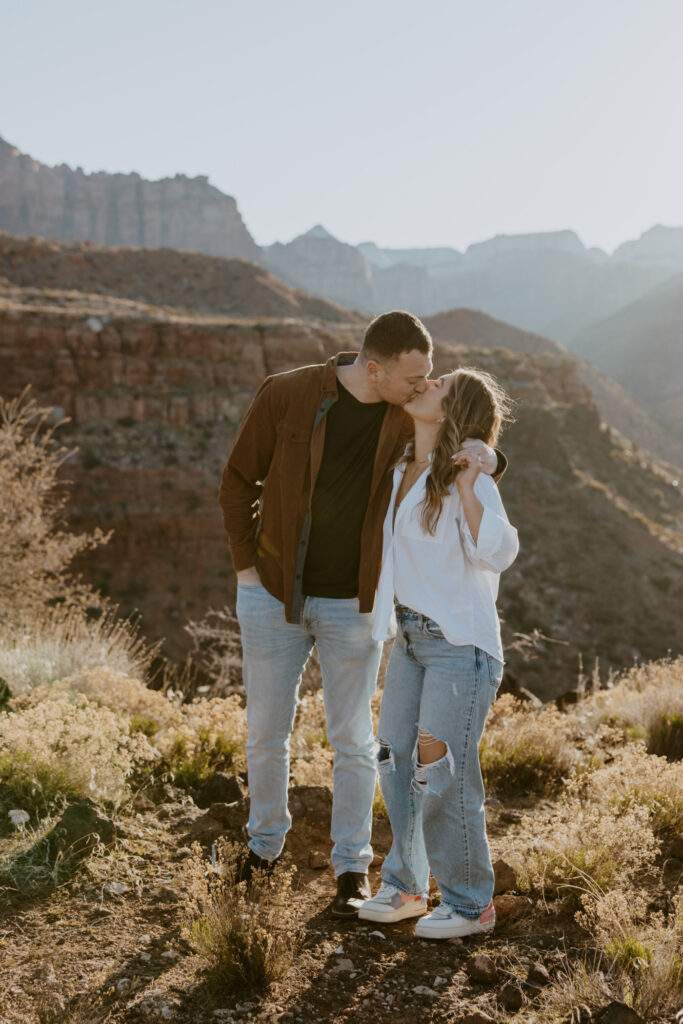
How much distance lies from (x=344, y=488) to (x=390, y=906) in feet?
4.88

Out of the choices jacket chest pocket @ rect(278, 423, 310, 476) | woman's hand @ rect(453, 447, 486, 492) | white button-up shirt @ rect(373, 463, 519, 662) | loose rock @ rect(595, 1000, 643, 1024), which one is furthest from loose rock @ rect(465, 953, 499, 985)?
jacket chest pocket @ rect(278, 423, 310, 476)

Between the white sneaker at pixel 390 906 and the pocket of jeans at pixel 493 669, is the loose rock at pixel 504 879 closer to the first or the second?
the white sneaker at pixel 390 906

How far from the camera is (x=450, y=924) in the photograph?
2.72 m

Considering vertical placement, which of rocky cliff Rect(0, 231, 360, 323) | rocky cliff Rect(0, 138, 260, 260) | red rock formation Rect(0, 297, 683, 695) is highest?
rocky cliff Rect(0, 138, 260, 260)

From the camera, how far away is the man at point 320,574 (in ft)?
9.77

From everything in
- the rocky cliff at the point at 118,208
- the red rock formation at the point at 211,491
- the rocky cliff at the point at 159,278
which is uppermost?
the rocky cliff at the point at 118,208

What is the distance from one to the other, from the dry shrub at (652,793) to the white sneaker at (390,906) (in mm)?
965

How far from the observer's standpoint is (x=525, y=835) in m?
3.65

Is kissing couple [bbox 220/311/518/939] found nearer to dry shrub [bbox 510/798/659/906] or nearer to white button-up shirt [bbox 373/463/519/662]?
white button-up shirt [bbox 373/463/519/662]

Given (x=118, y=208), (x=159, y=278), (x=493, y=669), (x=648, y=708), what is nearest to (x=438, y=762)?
(x=493, y=669)

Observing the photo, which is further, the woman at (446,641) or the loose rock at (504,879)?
the loose rock at (504,879)

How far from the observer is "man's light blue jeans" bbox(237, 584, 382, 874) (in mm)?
3004

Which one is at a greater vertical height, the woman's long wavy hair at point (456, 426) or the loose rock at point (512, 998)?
the woman's long wavy hair at point (456, 426)

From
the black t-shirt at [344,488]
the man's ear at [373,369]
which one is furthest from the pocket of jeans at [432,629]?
the man's ear at [373,369]
